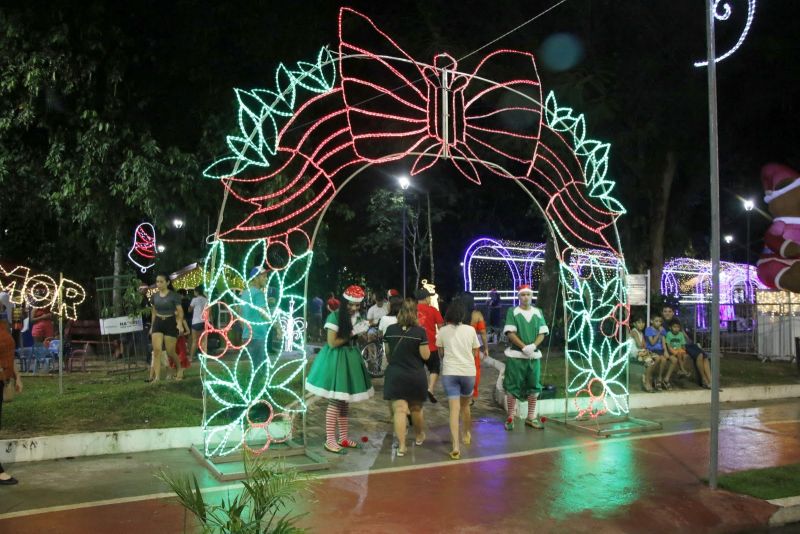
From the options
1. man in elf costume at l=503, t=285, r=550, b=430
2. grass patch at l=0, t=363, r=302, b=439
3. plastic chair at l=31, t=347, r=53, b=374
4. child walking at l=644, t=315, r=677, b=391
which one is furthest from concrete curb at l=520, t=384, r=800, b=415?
plastic chair at l=31, t=347, r=53, b=374

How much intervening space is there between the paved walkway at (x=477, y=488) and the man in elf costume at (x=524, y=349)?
2.04 ft

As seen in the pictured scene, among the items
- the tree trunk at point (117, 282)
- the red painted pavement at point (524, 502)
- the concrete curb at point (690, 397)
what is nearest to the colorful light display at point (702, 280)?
the concrete curb at point (690, 397)

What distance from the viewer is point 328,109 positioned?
62.0 feet

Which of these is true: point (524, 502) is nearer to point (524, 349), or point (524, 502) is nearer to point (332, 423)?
point (332, 423)

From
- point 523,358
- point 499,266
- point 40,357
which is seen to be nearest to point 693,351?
point 523,358

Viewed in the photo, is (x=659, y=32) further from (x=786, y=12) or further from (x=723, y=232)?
(x=723, y=232)

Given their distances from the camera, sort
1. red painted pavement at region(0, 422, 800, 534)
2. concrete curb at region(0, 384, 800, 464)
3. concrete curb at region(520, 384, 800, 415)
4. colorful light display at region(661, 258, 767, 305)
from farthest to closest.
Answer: colorful light display at region(661, 258, 767, 305) < concrete curb at region(520, 384, 800, 415) < concrete curb at region(0, 384, 800, 464) < red painted pavement at region(0, 422, 800, 534)

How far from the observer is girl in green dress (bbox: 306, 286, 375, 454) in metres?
8.62

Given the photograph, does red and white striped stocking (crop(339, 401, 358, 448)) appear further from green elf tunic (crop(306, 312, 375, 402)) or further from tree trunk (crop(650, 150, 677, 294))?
tree trunk (crop(650, 150, 677, 294))

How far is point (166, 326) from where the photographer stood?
12273 mm

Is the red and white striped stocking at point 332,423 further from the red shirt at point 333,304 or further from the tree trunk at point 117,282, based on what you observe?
the tree trunk at point 117,282

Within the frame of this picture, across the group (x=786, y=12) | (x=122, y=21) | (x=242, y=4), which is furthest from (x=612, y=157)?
(x=122, y=21)

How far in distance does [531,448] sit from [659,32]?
14088 millimetres

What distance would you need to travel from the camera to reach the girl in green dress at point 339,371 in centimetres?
862
